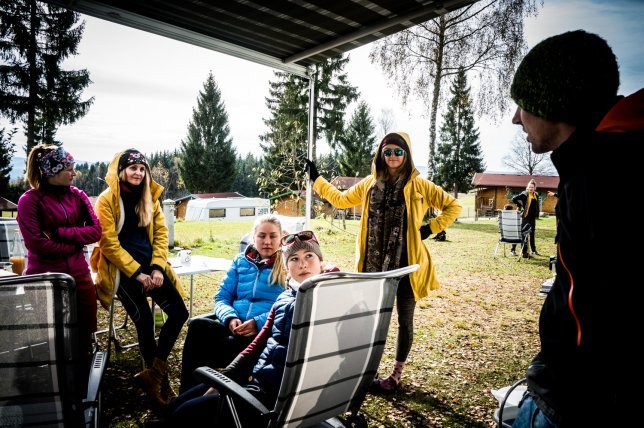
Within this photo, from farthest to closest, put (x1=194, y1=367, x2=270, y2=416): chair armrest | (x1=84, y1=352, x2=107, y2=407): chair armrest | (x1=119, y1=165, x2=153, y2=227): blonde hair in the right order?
(x1=119, y1=165, x2=153, y2=227): blonde hair < (x1=84, y1=352, x2=107, y2=407): chair armrest < (x1=194, y1=367, x2=270, y2=416): chair armrest

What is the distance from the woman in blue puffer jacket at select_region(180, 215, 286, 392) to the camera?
238 cm

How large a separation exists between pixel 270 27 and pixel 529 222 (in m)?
8.85

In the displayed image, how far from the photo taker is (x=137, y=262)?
293 cm

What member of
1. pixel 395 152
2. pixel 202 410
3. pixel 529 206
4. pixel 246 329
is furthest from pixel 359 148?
pixel 202 410

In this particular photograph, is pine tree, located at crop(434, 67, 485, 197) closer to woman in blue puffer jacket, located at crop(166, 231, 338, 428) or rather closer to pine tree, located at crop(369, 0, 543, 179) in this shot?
pine tree, located at crop(369, 0, 543, 179)

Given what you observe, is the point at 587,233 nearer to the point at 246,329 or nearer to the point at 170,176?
the point at 246,329

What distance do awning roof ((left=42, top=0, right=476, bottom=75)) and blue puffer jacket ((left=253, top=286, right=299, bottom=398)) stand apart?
2.55 meters

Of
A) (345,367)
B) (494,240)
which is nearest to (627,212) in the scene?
(345,367)

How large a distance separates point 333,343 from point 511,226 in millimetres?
9171

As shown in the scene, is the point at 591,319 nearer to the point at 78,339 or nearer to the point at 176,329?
the point at 78,339

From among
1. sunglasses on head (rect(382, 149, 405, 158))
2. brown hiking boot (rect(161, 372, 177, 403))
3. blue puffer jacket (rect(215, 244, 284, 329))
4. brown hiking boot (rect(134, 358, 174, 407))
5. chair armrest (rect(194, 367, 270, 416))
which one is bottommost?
brown hiking boot (rect(161, 372, 177, 403))

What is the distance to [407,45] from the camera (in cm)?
1349

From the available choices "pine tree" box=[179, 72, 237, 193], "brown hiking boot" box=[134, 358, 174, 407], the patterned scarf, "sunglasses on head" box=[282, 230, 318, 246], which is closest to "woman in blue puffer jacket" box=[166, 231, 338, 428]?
"sunglasses on head" box=[282, 230, 318, 246]

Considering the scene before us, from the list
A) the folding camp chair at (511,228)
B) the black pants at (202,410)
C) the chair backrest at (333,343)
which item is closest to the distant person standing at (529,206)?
the folding camp chair at (511,228)
